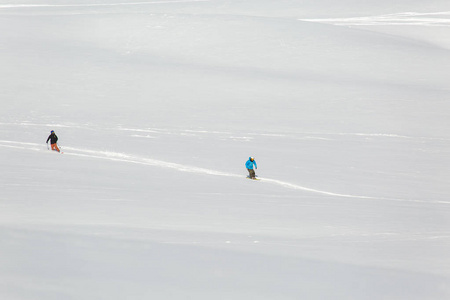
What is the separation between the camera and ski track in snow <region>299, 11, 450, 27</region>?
3625cm

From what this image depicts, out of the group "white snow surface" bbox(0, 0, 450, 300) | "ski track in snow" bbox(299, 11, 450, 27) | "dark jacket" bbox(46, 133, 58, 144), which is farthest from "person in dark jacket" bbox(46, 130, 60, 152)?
"ski track in snow" bbox(299, 11, 450, 27)

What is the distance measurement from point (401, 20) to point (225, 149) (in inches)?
781

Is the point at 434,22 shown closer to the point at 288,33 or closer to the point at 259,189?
the point at 288,33

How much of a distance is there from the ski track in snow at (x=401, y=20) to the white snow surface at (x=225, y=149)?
17 centimetres

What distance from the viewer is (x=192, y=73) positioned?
94.3 ft

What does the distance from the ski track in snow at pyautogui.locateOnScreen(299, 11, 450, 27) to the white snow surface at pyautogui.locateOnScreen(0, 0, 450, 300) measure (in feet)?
0.57

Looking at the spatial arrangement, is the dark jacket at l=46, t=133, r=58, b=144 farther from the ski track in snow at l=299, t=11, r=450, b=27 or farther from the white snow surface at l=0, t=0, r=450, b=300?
the ski track in snow at l=299, t=11, r=450, b=27

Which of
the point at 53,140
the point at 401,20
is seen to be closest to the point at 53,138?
the point at 53,140

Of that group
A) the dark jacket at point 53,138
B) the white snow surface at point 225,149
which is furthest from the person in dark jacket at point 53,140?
the white snow surface at point 225,149

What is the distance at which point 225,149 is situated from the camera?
21203mm

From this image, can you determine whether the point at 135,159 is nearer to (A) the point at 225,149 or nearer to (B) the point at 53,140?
(B) the point at 53,140

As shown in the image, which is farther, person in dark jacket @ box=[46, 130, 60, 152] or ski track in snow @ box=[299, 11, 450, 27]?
ski track in snow @ box=[299, 11, 450, 27]

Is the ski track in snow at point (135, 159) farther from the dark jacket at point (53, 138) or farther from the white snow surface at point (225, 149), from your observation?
the dark jacket at point (53, 138)

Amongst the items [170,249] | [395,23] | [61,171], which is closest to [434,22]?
[395,23]
